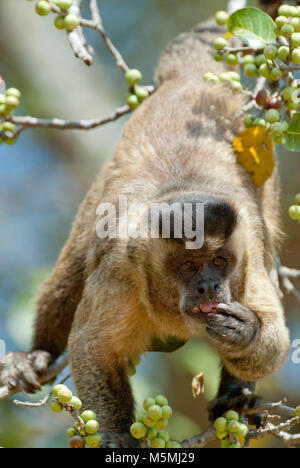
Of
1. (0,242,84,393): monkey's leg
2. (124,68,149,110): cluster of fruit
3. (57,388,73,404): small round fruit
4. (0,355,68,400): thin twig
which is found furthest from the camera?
(0,242,84,393): monkey's leg

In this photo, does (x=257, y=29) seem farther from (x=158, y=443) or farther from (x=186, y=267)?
(x=158, y=443)

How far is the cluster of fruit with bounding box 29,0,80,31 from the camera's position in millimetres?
4637

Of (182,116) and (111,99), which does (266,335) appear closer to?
(182,116)

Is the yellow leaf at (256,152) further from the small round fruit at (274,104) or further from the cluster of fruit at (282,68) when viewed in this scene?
the small round fruit at (274,104)

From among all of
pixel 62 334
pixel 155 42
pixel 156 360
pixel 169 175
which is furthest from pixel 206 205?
pixel 155 42

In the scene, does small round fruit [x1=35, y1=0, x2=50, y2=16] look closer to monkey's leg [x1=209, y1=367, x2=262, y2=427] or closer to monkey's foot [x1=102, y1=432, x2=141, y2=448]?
monkey's foot [x1=102, y1=432, x2=141, y2=448]

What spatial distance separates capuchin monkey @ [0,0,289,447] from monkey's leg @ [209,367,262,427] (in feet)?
0.04

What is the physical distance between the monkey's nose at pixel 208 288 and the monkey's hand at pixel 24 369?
7.26 ft

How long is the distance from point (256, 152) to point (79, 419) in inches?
100

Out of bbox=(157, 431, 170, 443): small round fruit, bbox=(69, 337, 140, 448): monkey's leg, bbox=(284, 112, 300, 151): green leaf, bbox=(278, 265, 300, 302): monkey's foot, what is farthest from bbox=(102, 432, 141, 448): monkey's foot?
bbox=(284, 112, 300, 151): green leaf

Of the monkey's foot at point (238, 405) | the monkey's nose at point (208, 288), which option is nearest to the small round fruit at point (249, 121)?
the monkey's nose at point (208, 288)

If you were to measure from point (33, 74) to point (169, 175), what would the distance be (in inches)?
188

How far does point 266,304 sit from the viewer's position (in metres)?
5.05

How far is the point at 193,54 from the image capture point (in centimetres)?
645
